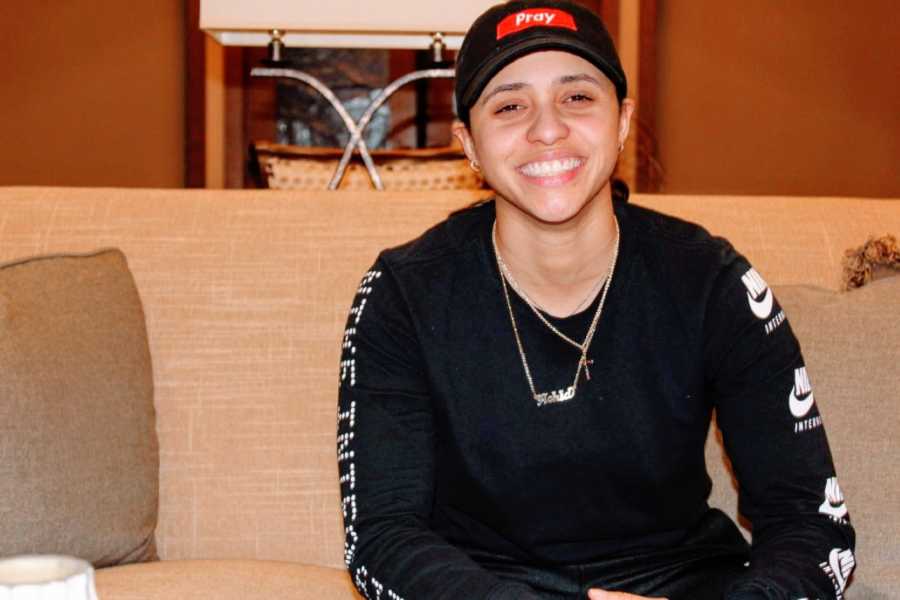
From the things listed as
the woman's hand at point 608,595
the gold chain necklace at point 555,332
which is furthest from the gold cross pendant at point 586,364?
the woman's hand at point 608,595

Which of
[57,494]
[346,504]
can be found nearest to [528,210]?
[346,504]

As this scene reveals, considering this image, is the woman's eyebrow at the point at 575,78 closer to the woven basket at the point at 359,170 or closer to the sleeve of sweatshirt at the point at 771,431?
the sleeve of sweatshirt at the point at 771,431

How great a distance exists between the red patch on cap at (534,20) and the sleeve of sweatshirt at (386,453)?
12.9 inches

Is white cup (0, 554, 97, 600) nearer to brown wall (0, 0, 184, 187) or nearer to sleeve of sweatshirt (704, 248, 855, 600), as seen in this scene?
sleeve of sweatshirt (704, 248, 855, 600)

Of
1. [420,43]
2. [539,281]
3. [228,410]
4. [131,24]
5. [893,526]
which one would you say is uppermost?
[131,24]

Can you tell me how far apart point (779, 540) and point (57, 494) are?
2.85ft

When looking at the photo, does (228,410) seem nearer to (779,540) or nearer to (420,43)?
(779,540)

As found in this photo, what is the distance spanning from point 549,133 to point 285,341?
1.87 ft

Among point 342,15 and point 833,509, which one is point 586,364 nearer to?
point 833,509

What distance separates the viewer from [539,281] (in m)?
1.54

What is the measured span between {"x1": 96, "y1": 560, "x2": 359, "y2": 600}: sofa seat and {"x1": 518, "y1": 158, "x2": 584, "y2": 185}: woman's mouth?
1.93ft

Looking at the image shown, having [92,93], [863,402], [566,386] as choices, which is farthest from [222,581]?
[92,93]

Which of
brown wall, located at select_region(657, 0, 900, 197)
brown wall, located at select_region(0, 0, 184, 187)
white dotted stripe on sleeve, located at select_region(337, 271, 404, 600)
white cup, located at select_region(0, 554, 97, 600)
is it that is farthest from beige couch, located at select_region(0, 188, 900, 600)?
brown wall, located at select_region(0, 0, 184, 187)

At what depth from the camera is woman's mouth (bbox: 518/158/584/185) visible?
58.1 inches
